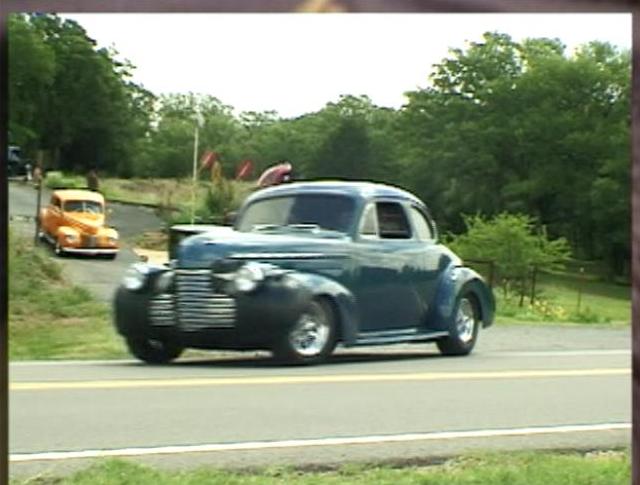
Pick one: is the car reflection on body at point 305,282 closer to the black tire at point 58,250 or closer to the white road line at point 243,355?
the white road line at point 243,355

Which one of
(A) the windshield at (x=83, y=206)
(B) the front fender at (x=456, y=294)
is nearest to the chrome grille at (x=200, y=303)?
(A) the windshield at (x=83, y=206)

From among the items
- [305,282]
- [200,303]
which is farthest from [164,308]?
[305,282]

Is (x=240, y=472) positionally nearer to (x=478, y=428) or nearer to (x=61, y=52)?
(x=478, y=428)

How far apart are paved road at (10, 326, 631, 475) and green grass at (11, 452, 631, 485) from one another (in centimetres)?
2

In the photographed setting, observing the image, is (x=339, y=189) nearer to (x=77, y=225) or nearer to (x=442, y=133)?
(x=442, y=133)

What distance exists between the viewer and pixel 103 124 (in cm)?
249

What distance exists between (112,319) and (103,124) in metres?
0.41

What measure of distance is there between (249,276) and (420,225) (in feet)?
1.20

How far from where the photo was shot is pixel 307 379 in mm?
2432

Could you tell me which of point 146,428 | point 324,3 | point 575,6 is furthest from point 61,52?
point 575,6

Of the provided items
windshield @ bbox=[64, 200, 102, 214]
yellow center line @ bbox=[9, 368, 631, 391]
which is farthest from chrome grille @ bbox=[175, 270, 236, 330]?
windshield @ bbox=[64, 200, 102, 214]

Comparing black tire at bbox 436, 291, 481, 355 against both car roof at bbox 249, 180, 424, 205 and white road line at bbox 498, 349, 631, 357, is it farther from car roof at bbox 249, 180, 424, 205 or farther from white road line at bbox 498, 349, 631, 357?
car roof at bbox 249, 180, 424, 205

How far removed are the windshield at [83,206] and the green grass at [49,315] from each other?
108 millimetres

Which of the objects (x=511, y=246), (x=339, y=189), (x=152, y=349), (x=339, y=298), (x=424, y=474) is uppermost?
(x=339, y=189)
